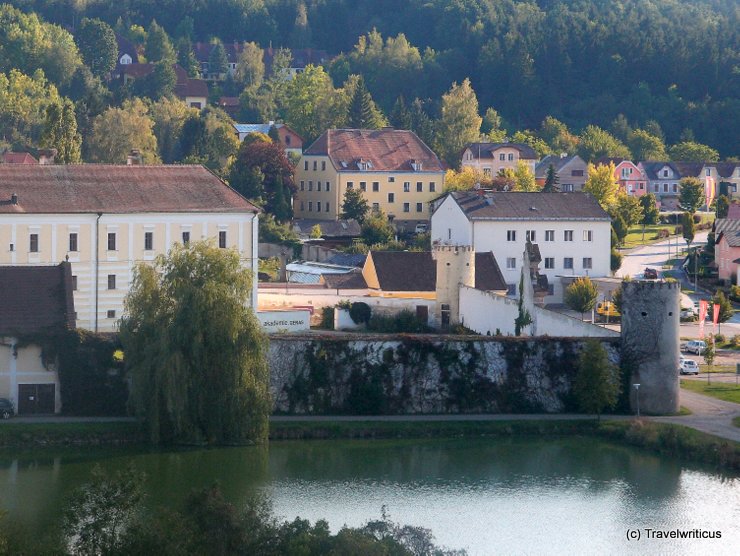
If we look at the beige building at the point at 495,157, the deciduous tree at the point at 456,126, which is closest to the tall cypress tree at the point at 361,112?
the deciduous tree at the point at 456,126

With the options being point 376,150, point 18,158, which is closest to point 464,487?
point 18,158

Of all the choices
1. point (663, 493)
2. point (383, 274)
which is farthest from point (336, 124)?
point (663, 493)

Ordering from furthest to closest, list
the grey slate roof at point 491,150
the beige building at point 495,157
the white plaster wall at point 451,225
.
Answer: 1. the grey slate roof at point 491,150
2. the beige building at point 495,157
3. the white plaster wall at point 451,225

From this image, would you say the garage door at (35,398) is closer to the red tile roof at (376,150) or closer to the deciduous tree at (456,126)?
the red tile roof at (376,150)

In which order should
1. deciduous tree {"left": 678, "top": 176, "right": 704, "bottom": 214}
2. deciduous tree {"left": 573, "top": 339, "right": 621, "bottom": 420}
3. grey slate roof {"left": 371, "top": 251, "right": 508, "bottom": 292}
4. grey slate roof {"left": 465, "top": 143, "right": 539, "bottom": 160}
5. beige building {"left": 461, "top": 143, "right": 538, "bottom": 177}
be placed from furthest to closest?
grey slate roof {"left": 465, "top": 143, "right": 539, "bottom": 160} → beige building {"left": 461, "top": 143, "right": 538, "bottom": 177} → deciduous tree {"left": 678, "top": 176, "right": 704, "bottom": 214} → grey slate roof {"left": 371, "top": 251, "right": 508, "bottom": 292} → deciduous tree {"left": 573, "top": 339, "right": 621, "bottom": 420}

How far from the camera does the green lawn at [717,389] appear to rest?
141 feet

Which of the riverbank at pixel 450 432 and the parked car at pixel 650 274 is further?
the parked car at pixel 650 274

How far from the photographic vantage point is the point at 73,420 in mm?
39562

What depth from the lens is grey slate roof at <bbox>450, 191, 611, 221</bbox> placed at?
59844 mm

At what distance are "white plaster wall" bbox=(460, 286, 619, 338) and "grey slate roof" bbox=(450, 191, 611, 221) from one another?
8.99m

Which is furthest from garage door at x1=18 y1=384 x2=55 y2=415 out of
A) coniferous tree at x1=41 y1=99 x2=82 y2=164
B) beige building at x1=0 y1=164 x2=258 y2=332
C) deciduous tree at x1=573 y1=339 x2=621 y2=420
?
coniferous tree at x1=41 y1=99 x2=82 y2=164

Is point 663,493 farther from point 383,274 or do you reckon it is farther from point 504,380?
point 383,274

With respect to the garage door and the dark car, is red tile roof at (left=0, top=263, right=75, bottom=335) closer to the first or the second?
the garage door

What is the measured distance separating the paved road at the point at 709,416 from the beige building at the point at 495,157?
47944mm
